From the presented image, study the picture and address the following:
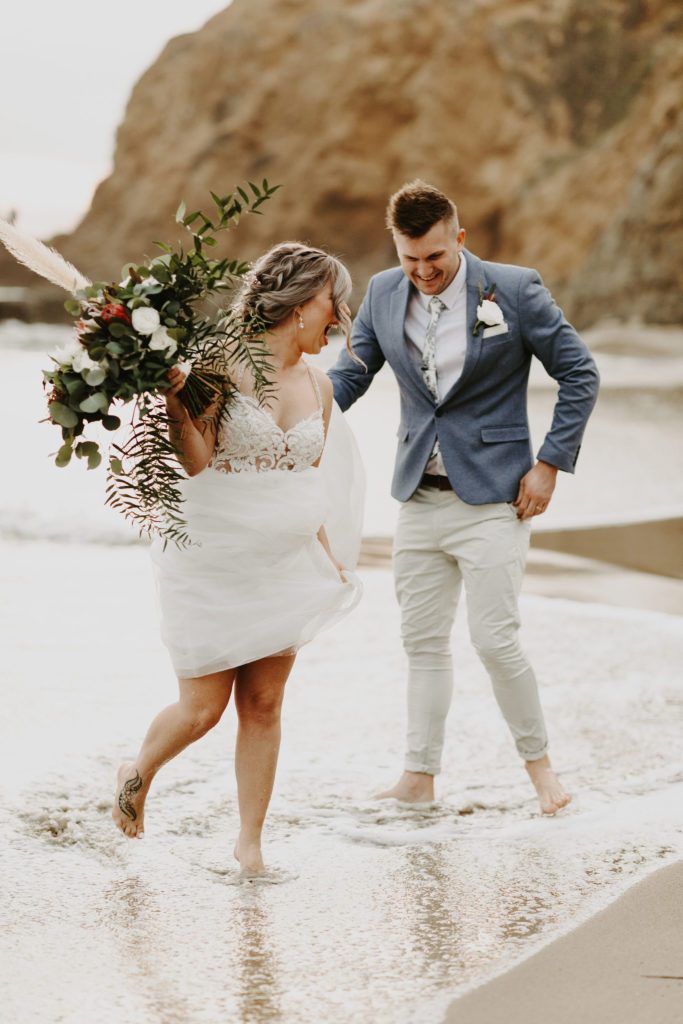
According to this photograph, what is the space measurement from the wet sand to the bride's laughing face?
1785 millimetres

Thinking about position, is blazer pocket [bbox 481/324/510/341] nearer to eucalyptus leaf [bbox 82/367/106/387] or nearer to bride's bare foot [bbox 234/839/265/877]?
eucalyptus leaf [bbox 82/367/106/387]

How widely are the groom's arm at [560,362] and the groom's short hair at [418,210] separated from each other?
0.40 metres

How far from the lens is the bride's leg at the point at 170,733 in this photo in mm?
3742

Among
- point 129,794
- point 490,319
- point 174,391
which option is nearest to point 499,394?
point 490,319

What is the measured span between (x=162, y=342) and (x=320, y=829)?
1776 millimetres

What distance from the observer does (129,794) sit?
3857 millimetres

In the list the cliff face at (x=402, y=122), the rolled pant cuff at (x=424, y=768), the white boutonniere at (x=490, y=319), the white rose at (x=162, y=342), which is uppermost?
the cliff face at (x=402, y=122)

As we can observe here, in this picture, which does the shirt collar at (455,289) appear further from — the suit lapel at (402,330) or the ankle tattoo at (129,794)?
the ankle tattoo at (129,794)

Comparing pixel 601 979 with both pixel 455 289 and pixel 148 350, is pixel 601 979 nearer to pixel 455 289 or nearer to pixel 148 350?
pixel 148 350

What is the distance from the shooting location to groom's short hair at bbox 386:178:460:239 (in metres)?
4.18

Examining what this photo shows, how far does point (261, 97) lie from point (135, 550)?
51.3 m

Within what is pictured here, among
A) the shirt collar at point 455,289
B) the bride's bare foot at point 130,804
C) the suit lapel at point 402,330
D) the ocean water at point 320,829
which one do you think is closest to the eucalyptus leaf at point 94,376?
the bride's bare foot at point 130,804

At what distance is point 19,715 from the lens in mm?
5199

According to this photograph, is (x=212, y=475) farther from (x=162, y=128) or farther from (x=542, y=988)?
(x=162, y=128)
